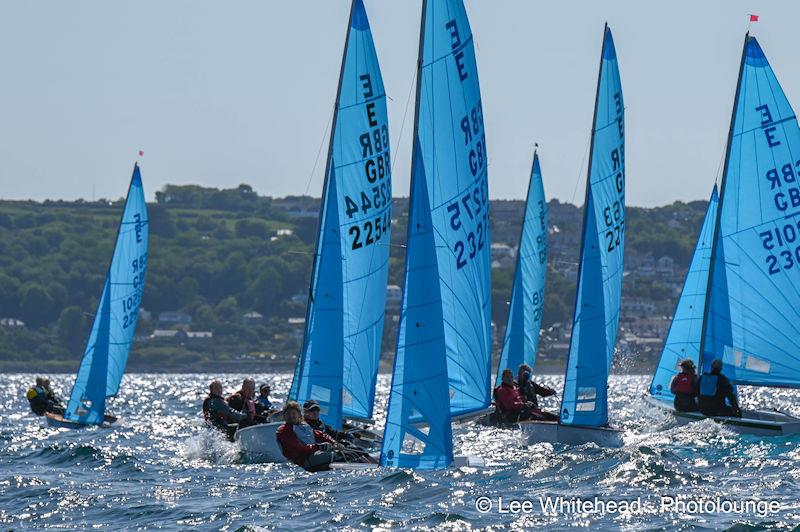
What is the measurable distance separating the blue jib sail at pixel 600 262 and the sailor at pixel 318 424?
10.1ft

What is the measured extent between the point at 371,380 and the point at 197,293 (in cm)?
12053

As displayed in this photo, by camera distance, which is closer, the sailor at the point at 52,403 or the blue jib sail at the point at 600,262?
the blue jib sail at the point at 600,262

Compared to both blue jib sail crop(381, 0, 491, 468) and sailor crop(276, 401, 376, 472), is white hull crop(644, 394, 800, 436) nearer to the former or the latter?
blue jib sail crop(381, 0, 491, 468)

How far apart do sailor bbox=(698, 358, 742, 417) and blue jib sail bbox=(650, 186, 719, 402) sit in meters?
4.77

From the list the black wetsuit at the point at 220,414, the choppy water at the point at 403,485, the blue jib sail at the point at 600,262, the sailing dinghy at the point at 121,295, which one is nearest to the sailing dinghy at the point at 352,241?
the black wetsuit at the point at 220,414

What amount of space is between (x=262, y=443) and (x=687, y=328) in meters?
10.7

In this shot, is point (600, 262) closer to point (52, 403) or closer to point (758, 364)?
point (758, 364)

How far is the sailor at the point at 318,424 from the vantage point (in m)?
18.2

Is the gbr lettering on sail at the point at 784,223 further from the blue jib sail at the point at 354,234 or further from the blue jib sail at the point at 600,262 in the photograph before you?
the blue jib sail at the point at 354,234

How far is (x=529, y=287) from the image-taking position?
3219 cm

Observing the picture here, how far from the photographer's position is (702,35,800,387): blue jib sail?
2381 cm

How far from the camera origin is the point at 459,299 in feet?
64.1

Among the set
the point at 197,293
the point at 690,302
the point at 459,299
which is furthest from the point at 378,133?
the point at 197,293

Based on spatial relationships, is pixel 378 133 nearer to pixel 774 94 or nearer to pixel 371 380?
pixel 371 380
